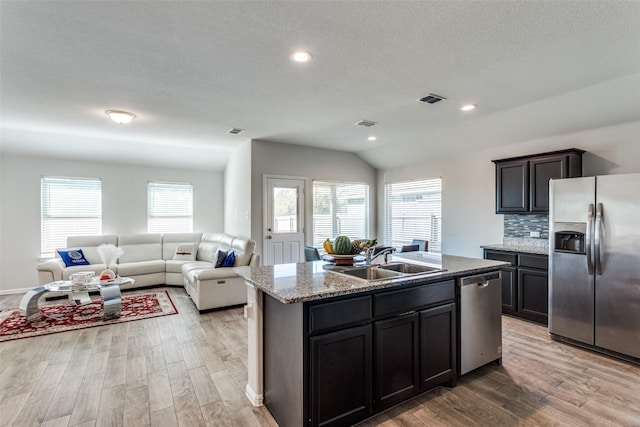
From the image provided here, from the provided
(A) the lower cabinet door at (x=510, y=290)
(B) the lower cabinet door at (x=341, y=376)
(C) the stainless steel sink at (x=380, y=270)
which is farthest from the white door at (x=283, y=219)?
(B) the lower cabinet door at (x=341, y=376)

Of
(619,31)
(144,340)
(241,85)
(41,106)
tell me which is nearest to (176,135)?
(41,106)

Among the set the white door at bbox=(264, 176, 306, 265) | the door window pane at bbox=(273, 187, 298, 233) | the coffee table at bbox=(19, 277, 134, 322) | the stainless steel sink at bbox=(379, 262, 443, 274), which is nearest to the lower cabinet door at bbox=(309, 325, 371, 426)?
the stainless steel sink at bbox=(379, 262, 443, 274)

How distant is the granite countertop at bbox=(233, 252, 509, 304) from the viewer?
183cm

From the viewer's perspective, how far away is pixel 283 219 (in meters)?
5.88

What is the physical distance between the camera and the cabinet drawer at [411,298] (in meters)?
2.09

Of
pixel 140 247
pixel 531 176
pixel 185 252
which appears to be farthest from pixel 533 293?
pixel 140 247

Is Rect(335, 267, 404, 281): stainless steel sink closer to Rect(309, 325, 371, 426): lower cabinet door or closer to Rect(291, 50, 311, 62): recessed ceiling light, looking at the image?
Rect(309, 325, 371, 426): lower cabinet door

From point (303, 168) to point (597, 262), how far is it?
4436 mm

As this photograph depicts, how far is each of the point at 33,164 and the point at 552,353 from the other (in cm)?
814

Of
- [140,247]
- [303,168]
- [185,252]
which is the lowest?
[185,252]

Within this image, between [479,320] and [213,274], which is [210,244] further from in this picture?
[479,320]

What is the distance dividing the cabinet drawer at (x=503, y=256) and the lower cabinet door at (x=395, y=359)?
2.55 metres

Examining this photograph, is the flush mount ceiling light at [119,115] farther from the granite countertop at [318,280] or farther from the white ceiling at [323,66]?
the granite countertop at [318,280]

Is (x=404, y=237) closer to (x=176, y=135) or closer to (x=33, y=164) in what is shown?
(x=176, y=135)
